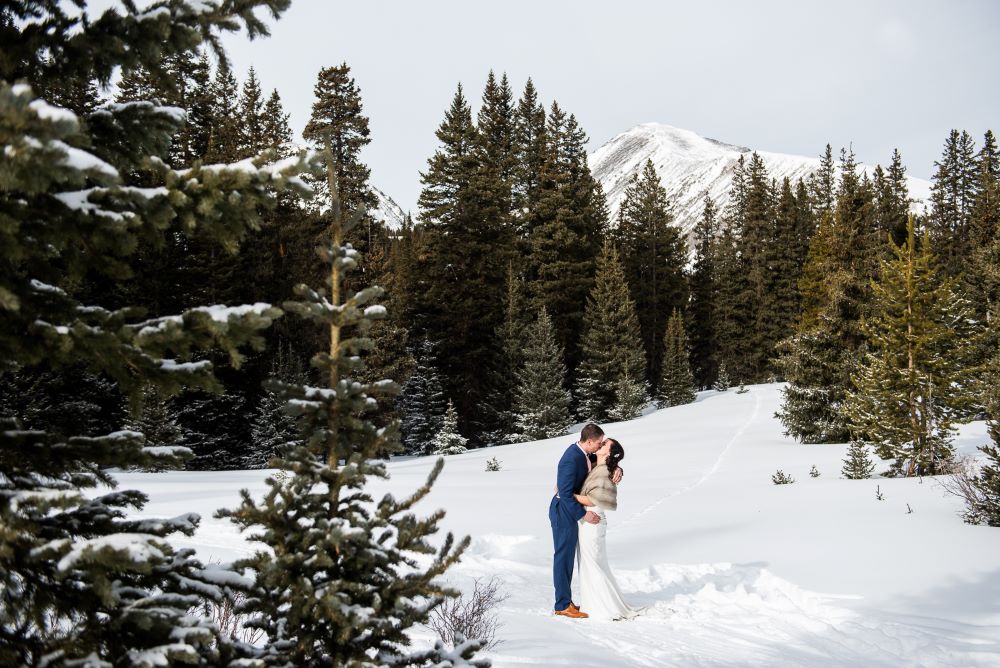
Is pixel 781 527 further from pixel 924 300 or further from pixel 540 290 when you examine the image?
pixel 540 290

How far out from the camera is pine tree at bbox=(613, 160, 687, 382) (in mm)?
48875

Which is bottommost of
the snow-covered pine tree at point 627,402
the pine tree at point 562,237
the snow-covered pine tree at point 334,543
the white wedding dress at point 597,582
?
the white wedding dress at point 597,582

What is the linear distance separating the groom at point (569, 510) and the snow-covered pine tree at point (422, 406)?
23304 mm

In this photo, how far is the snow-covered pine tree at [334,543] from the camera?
9.05ft

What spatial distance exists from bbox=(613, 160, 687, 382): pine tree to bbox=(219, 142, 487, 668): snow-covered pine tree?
46235 millimetres

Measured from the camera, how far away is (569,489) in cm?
732

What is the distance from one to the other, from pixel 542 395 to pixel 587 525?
22934 millimetres

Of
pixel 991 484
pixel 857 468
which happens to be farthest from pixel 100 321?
pixel 857 468

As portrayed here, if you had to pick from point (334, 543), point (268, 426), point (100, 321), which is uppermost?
point (100, 321)

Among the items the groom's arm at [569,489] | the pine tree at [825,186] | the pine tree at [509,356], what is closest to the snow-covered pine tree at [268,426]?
the pine tree at [509,356]

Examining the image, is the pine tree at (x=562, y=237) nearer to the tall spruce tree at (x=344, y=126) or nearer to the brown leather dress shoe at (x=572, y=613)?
the tall spruce tree at (x=344, y=126)

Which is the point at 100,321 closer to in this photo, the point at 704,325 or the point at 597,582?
the point at 597,582

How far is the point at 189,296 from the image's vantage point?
2800cm

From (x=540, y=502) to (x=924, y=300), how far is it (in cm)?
967
